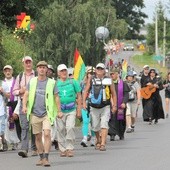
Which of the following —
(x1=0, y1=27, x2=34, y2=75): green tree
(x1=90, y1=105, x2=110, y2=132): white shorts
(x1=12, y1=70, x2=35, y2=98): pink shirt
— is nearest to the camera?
(x1=12, y1=70, x2=35, y2=98): pink shirt

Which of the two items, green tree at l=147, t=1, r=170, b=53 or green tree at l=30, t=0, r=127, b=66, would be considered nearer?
green tree at l=30, t=0, r=127, b=66

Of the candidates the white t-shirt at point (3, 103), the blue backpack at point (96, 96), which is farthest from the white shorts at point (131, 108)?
the white t-shirt at point (3, 103)

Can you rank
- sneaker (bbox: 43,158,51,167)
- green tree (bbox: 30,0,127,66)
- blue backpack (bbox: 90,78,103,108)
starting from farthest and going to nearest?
1. green tree (bbox: 30,0,127,66)
2. blue backpack (bbox: 90,78,103,108)
3. sneaker (bbox: 43,158,51,167)

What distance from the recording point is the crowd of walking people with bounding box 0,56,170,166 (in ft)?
40.9

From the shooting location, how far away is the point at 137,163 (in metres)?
12.7

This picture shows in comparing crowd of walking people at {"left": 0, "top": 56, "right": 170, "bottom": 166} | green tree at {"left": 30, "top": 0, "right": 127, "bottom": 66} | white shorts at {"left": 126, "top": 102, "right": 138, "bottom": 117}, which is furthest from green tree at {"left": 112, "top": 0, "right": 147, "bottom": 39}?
crowd of walking people at {"left": 0, "top": 56, "right": 170, "bottom": 166}

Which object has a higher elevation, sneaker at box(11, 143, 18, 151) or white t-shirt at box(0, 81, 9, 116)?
white t-shirt at box(0, 81, 9, 116)

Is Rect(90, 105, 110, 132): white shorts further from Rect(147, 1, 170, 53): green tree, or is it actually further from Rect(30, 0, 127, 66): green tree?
Rect(147, 1, 170, 53): green tree

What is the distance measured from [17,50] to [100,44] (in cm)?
1652

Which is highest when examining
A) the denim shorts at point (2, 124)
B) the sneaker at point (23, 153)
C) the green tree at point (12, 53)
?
the green tree at point (12, 53)

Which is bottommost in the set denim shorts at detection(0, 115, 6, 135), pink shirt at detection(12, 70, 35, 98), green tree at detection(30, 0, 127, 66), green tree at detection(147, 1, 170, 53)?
denim shorts at detection(0, 115, 6, 135)

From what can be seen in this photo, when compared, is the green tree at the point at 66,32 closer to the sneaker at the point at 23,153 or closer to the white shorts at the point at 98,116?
the white shorts at the point at 98,116

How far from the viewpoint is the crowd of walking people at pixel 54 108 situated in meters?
12.5

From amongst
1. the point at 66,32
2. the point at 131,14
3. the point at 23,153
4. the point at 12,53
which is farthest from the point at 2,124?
the point at 131,14
